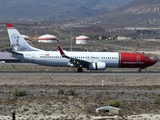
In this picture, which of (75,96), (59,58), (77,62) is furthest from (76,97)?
(59,58)

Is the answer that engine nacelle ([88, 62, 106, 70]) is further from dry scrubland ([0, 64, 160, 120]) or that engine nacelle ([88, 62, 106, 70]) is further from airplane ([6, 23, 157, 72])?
dry scrubland ([0, 64, 160, 120])

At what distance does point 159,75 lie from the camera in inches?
→ 2502

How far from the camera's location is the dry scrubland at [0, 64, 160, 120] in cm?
3497

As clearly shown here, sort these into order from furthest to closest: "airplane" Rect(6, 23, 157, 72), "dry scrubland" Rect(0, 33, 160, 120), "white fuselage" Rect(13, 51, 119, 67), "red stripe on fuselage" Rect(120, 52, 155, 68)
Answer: "red stripe on fuselage" Rect(120, 52, 155, 68) → "white fuselage" Rect(13, 51, 119, 67) → "airplane" Rect(6, 23, 157, 72) → "dry scrubland" Rect(0, 33, 160, 120)

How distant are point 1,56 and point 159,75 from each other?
37.0 metres

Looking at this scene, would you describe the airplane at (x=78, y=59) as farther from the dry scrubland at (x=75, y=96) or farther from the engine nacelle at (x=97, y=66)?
the dry scrubland at (x=75, y=96)

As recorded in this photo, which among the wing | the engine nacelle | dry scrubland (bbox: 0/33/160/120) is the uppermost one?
the wing

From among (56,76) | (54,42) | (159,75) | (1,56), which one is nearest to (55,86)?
(56,76)

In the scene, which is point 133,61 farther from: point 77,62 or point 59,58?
point 59,58

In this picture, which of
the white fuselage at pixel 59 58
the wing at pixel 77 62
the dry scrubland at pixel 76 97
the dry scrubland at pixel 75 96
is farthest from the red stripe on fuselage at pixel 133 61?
the dry scrubland at pixel 75 96

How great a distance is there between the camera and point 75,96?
1676 inches

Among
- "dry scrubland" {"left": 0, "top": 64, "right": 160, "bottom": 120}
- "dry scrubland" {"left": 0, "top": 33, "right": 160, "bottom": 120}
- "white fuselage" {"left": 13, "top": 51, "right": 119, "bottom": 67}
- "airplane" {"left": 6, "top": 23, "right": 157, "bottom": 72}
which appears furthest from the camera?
"white fuselage" {"left": 13, "top": 51, "right": 119, "bottom": 67}

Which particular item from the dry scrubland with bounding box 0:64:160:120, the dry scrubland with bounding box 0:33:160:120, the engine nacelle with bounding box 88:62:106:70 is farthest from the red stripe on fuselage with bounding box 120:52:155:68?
the dry scrubland with bounding box 0:64:160:120

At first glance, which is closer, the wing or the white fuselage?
the wing
